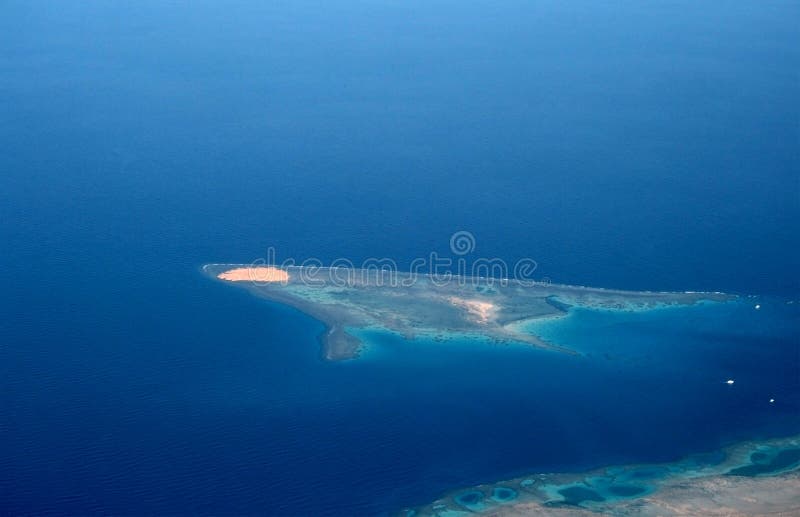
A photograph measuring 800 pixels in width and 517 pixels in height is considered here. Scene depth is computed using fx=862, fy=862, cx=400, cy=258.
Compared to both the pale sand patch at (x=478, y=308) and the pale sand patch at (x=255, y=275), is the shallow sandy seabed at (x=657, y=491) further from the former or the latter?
the pale sand patch at (x=255, y=275)

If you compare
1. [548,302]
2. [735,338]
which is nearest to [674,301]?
[735,338]

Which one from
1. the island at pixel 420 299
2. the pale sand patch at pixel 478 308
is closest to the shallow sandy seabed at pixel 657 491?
the island at pixel 420 299

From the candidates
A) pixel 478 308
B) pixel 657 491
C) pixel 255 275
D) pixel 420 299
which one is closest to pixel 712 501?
pixel 657 491

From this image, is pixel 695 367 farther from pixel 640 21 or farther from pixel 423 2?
pixel 423 2

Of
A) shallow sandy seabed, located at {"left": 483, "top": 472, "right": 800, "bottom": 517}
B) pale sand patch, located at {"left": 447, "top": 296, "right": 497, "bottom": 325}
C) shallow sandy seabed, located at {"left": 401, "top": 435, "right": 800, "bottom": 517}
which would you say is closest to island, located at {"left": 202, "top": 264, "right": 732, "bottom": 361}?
pale sand patch, located at {"left": 447, "top": 296, "right": 497, "bottom": 325}

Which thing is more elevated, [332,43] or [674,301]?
[332,43]

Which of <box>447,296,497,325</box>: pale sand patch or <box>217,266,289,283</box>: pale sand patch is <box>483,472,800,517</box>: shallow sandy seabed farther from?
<box>217,266,289,283</box>: pale sand patch
